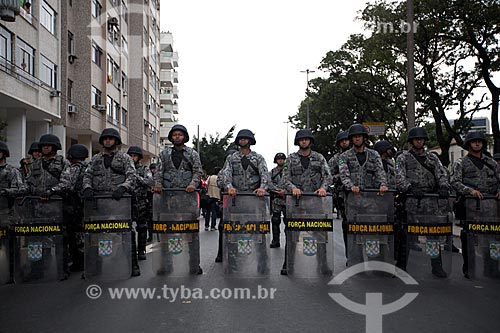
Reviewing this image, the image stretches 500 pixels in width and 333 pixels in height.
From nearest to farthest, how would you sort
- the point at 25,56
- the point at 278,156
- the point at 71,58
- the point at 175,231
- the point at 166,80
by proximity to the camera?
1. the point at 175,231
2. the point at 278,156
3. the point at 25,56
4. the point at 71,58
5. the point at 166,80

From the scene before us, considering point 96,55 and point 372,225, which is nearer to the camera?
point 372,225

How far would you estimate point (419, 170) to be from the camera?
24.1ft

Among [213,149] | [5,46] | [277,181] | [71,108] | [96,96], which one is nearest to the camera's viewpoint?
[277,181]

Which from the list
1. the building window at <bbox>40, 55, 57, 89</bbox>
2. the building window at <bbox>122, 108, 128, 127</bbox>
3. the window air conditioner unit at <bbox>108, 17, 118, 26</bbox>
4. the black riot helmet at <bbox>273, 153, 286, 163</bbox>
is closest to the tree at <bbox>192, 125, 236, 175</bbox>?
the building window at <bbox>122, 108, 128, 127</bbox>

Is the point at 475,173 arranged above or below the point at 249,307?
above

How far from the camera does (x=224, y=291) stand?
6.17 meters

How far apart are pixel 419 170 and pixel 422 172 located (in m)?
0.05

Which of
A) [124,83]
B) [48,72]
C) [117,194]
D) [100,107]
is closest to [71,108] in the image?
[100,107]

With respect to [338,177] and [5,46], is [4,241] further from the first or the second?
[5,46]

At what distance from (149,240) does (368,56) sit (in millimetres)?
15644

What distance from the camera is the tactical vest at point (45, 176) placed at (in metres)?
7.50

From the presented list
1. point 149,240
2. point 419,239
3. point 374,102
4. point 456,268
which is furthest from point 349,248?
point 374,102

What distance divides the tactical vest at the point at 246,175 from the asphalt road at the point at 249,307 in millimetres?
1360

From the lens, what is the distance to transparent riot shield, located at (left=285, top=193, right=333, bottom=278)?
268 inches
